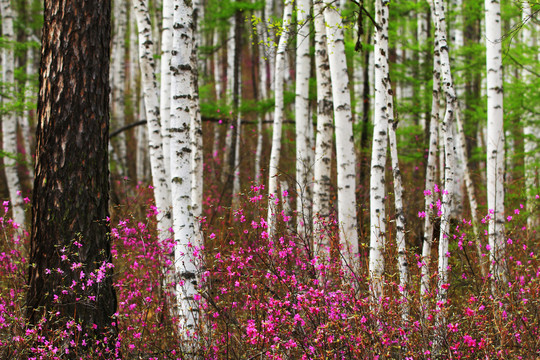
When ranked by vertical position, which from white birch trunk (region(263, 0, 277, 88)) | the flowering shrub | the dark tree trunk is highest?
white birch trunk (region(263, 0, 277, 88))

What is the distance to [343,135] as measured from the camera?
6.04 meters

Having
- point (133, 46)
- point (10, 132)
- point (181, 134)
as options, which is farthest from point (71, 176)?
point (133, 46)

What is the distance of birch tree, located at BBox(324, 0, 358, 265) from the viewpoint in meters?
5.91

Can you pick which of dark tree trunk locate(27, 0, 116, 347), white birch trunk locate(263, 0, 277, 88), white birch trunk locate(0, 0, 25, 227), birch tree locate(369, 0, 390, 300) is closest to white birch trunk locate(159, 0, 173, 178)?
white birch trunk locate(263, 0, 277, 88)

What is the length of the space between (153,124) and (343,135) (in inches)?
107

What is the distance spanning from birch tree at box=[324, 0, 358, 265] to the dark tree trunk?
2787mm

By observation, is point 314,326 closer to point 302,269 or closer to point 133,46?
point 302,269

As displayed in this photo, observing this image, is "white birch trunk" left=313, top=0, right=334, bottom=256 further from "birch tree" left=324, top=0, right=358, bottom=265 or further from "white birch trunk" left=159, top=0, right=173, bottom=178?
"white birch trunk" left=159, top=0, right=173, bottom=178

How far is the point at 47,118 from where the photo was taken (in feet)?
14.1

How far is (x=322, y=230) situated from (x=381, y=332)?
50.7 inches

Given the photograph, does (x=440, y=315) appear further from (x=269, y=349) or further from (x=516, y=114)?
(x=516, y=114)

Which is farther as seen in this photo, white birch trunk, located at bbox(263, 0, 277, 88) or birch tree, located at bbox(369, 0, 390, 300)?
birch tree, located at bbox(369, 0, 390, 300)

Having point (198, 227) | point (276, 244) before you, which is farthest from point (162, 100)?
point (276, 244)

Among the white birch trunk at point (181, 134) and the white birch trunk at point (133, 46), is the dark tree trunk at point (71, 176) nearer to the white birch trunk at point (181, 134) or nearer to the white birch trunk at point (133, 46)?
the white birch trunk at point (181, 134)
